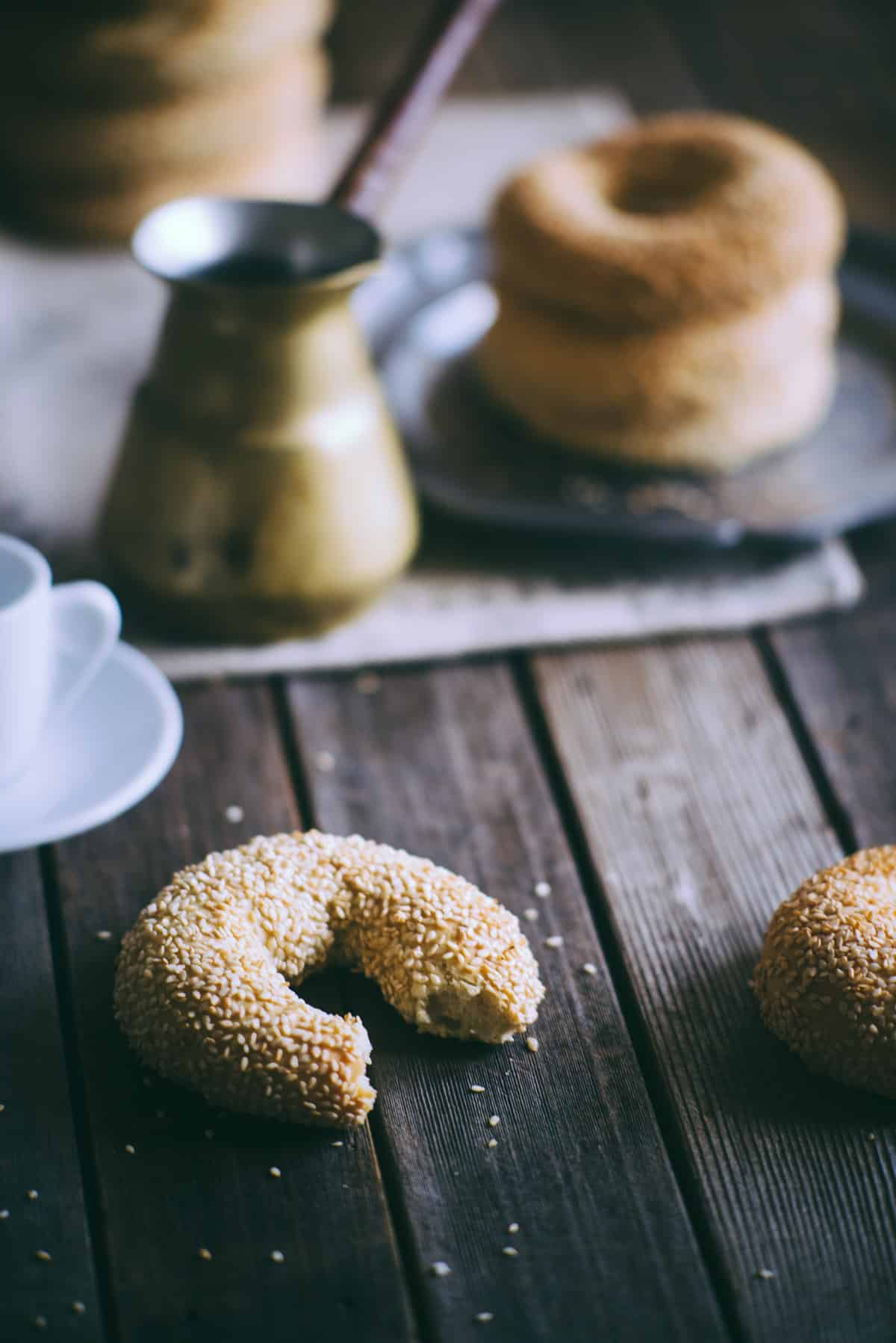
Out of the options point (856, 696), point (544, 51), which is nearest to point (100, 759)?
point (856, 696)

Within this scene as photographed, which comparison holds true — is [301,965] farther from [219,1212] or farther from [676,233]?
[676,233]

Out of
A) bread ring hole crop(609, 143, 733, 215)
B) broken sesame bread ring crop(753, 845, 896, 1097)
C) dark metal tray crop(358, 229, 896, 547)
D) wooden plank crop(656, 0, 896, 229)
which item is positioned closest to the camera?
broken sesame bread ring crop(753, 845, 896, 1097)

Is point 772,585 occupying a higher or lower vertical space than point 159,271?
lower

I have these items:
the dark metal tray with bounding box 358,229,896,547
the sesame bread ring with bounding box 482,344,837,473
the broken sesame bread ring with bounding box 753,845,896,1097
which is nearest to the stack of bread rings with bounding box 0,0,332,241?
the dark metal tray with bounding box 358,229,896,547

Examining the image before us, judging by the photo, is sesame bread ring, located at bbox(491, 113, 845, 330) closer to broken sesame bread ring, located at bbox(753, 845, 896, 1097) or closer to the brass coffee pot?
the brass coffee pot

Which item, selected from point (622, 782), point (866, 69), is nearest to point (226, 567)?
point (622, 782)

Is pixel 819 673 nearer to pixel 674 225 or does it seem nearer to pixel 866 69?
pixel 674 225
